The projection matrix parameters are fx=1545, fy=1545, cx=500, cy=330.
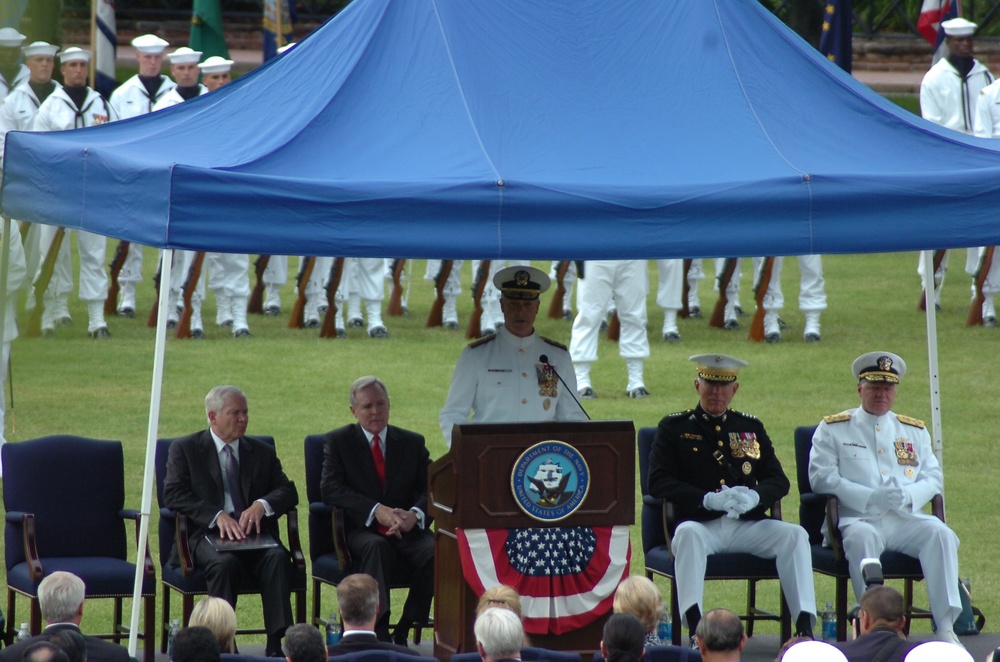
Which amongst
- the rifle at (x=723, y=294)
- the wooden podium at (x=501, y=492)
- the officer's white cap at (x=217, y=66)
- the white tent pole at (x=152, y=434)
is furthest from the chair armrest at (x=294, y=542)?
the rifle at (x=723, y=294)

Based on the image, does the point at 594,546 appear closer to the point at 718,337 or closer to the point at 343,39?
the point at 343,39

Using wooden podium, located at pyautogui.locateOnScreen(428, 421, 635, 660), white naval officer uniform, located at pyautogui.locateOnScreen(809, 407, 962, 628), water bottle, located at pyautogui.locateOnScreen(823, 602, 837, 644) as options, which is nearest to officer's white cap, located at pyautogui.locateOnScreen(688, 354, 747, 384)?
white naval officer uniform, located at pyautogui.locateOnScreen(809, 407, 962, 628)

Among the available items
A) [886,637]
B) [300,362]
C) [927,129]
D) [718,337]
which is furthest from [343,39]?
[718,337]

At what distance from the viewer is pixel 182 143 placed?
6.89m

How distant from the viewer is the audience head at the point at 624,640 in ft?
17.2

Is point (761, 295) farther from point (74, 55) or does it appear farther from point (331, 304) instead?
point (74, 55)

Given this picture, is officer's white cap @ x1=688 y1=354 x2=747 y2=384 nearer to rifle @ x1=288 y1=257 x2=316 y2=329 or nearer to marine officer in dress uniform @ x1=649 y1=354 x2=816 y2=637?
marine officer in dress uniform @ x1=649 y1=354 x2=816 y2=637

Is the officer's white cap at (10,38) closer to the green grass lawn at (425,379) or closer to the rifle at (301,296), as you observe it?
the green grass lawn at (425,379)

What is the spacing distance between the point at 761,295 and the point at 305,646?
11631 mm

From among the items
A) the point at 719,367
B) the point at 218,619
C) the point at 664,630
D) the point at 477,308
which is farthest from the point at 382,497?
the point at 477,308

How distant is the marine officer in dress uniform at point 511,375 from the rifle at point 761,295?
27.4 ft

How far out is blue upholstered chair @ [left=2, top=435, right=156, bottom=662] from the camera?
7219 millimetres

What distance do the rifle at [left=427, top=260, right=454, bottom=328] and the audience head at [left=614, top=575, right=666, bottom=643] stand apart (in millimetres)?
10308

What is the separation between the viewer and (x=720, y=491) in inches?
302
